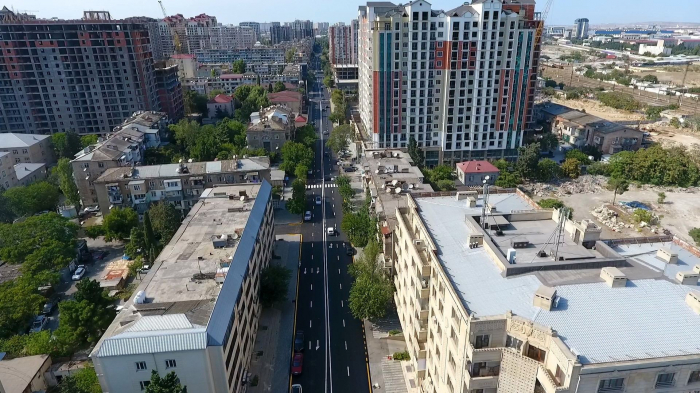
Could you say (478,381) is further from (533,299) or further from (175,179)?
(175,179)

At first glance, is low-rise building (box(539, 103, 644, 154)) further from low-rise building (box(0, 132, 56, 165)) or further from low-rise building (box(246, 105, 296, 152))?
low-rise building (box(0, 132, 56, 165))

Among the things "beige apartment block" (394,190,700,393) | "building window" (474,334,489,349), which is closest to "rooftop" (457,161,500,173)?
"beige apartment block" (394,190,700,393)

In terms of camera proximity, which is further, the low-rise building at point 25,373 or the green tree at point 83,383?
A: the low-rise building at point 25,373

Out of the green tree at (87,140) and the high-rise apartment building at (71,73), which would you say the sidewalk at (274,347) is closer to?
the green tree at (87,140)

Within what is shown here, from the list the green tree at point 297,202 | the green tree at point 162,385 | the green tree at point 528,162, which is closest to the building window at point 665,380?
the green tree at point 162,385

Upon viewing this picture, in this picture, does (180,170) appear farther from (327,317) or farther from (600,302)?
(600,302)

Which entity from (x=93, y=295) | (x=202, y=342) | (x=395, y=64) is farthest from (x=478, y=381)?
(x=395, y=64)

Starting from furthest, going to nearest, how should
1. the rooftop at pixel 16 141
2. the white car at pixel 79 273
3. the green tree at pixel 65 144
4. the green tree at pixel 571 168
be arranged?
the green tree at pixel 65 144 < the green tree at pixel 571 168 < the rooftop at pixel 16 141 < the white car at pixel 79 273

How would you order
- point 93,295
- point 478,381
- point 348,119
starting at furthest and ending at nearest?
point 348,119 → point 93,295 → point 478,381
